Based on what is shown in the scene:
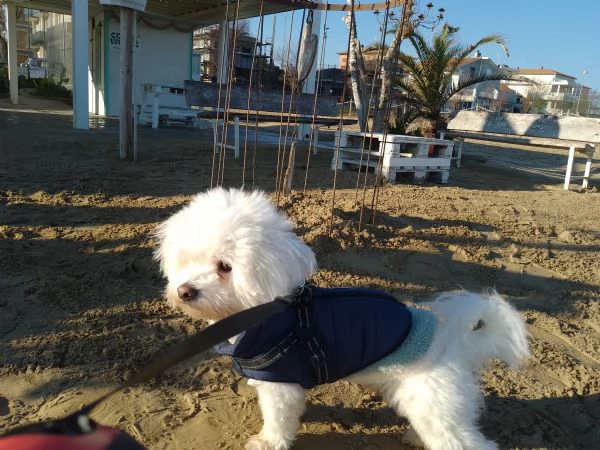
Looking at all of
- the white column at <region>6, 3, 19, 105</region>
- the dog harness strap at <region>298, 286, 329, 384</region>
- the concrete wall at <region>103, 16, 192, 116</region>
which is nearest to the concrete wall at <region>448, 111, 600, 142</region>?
the dog harness strap at <region>298, 286, 329, 384</region>

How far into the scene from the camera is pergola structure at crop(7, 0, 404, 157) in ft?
23.1

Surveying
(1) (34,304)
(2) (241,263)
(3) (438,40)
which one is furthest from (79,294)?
(3) (438,40)

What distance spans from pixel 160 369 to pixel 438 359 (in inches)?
44.2

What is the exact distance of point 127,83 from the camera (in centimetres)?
753

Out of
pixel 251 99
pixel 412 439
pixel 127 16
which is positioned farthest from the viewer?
pixel 251 99

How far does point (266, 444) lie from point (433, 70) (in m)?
11.3

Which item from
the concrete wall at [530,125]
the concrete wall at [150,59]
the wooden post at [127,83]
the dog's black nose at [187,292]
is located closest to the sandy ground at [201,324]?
the wooden post at [127,83]

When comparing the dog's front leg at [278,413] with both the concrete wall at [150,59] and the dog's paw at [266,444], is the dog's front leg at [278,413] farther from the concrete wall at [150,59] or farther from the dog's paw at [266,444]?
the concrete wall at [150,59]

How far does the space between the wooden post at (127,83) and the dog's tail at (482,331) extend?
6890mm

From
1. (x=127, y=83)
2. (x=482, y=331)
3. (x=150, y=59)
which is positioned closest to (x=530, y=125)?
(x=127, y=83)

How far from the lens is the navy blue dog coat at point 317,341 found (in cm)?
188

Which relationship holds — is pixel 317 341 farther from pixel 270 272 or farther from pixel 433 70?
pixel 433 70

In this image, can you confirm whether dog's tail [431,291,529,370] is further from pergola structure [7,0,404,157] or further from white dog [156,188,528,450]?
pergola structure [7,0,404,157]

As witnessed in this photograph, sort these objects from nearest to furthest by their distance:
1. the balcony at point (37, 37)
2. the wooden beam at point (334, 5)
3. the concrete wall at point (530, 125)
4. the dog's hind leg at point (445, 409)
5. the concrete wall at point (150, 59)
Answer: the dog's hind leg at point (445, 409) → the wooden beam at point (334, 5) → the concrete wall at point (530, 125) → the concrete wall at point (150, 59) → the balcony at point (37, 37)
